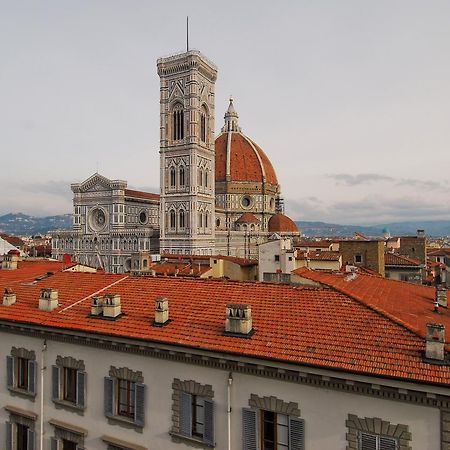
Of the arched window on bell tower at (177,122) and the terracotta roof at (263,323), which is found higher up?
the arched window on bell tower at (177,122)

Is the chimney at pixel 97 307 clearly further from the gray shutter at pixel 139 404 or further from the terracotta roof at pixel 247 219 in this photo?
the terracotta roof at pixel 247 219

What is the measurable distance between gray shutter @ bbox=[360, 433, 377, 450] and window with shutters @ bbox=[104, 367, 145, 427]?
6.77 metres

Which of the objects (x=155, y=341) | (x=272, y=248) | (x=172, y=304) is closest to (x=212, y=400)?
(x=155, y=341)

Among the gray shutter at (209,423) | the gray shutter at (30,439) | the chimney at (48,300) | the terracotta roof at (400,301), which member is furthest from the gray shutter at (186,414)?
the chimney at (48,300)

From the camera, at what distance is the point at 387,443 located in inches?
407

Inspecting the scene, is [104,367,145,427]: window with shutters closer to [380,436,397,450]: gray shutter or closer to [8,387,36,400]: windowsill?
[8,387,36,400]: windowsill

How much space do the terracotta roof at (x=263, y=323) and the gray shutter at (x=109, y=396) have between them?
1651 mm

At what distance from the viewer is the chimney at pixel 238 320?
12.8m

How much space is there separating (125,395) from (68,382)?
2.60m

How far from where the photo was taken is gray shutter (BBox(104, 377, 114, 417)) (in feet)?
46.6

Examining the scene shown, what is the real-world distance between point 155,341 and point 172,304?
8.37ft

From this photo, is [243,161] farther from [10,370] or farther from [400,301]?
[10,370]

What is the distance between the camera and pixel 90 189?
3615 inches

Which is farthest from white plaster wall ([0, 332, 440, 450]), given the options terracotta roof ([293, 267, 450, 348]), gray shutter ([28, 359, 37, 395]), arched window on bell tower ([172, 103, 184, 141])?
arched window on bell tower ([172, 103, 184, 141])
